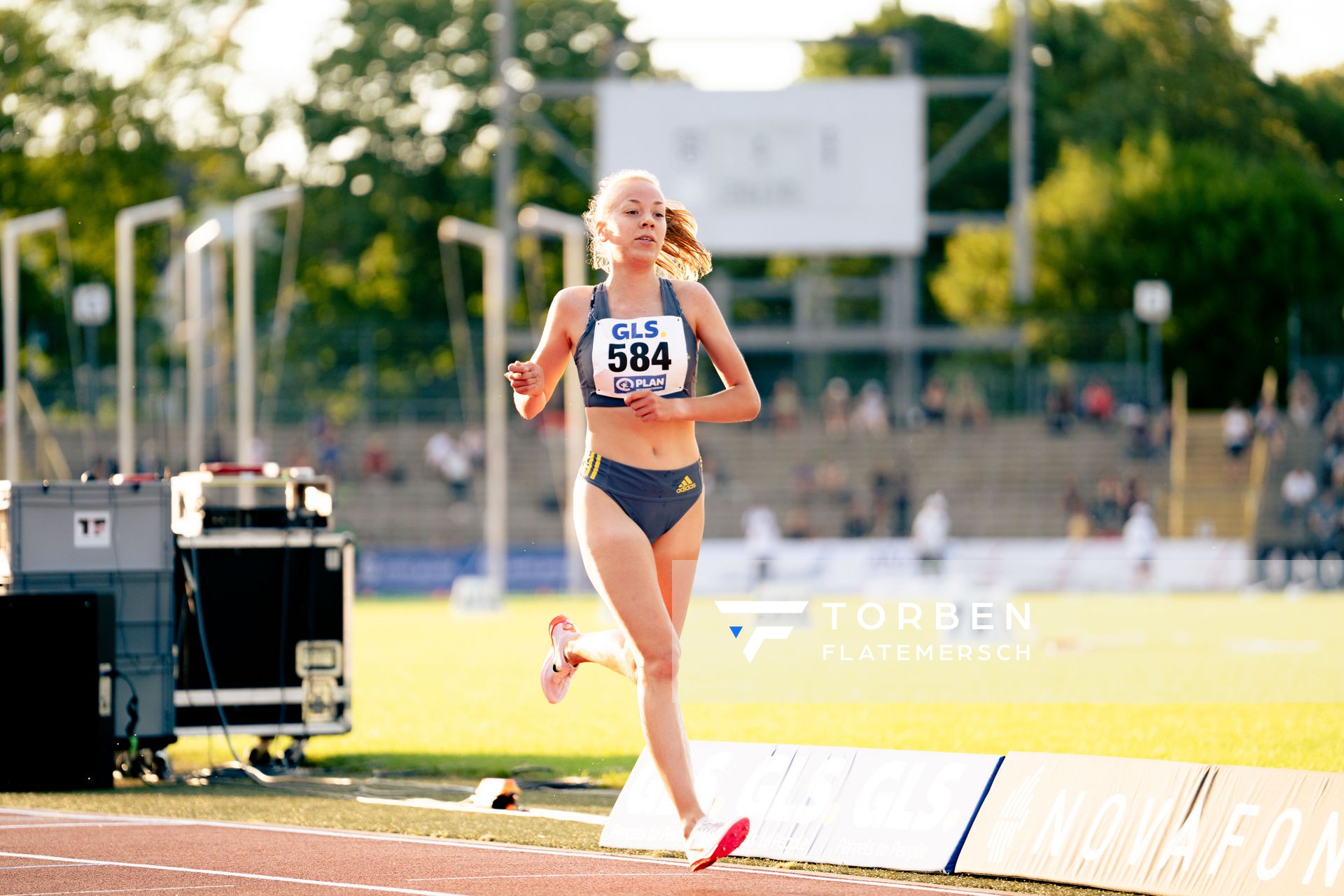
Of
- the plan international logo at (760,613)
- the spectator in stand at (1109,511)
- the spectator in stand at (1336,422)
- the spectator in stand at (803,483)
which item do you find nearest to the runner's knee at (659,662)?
Answer: the plan international logo at (760,613)

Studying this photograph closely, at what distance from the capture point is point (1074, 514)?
1614 inches

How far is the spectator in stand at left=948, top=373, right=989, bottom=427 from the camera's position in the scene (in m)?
45.2

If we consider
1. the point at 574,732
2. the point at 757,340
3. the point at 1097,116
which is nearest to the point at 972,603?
the point at 574,732

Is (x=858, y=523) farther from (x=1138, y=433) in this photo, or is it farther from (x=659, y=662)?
(x=659, y=662)

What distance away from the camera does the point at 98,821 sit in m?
8.95

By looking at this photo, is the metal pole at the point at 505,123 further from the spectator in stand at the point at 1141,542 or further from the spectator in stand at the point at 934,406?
the spectator in stand at the point at 1141,542

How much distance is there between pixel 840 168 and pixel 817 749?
3594cm

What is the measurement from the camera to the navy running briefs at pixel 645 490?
6.93 metres

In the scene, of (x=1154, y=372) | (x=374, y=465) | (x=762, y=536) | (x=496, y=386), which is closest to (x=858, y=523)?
(x=762, y=536)

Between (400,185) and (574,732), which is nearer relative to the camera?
(574,732)

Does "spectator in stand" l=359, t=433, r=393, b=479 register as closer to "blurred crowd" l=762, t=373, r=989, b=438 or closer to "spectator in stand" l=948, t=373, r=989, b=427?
"blurred crowd" l=762, t=373, r=989, b=438

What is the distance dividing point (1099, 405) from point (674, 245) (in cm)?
3856

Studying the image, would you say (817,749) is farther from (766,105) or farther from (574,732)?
(766,105)

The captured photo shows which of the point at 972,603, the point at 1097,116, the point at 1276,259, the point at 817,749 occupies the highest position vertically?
the point at 1097,116
